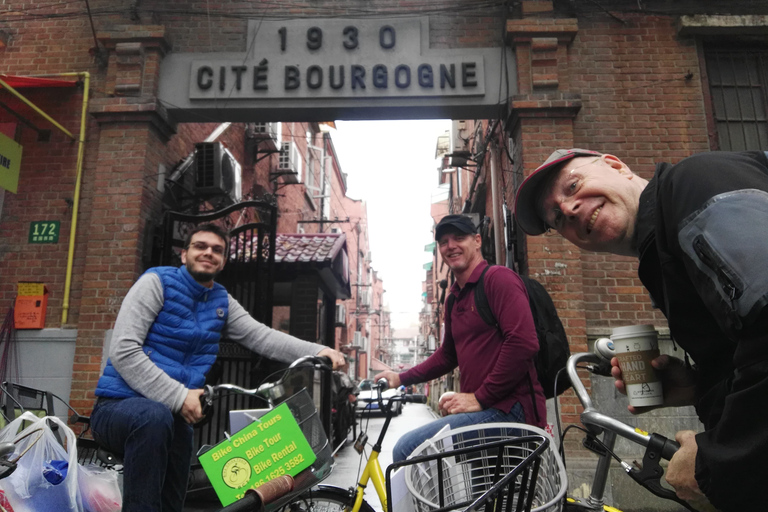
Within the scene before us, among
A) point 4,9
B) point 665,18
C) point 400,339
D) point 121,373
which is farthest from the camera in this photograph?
point 400,339

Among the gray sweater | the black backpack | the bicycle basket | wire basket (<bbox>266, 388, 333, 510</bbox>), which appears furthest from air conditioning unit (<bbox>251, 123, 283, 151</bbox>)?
the bicycle basket

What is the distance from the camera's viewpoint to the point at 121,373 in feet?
8.59

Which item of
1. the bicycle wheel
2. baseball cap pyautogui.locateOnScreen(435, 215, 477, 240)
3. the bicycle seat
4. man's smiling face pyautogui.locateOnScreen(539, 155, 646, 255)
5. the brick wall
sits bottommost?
the bicycle wheel

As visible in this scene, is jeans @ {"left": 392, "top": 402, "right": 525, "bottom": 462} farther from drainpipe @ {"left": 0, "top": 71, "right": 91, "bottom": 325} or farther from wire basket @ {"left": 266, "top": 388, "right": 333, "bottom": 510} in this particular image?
drainpipe @ {"left": 0, "top": 71, "right": 91, "bottom": 325}

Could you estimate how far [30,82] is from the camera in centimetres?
616

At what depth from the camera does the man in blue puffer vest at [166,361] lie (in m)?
2.46

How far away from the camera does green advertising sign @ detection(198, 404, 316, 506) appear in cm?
211

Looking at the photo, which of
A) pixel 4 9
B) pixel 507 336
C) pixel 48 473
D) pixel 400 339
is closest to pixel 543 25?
pixel 507 336

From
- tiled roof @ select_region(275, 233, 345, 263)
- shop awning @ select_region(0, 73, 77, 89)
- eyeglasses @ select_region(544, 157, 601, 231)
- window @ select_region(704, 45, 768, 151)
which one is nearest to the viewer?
eyeglasses @ select_region(544, 157, 601, 231)

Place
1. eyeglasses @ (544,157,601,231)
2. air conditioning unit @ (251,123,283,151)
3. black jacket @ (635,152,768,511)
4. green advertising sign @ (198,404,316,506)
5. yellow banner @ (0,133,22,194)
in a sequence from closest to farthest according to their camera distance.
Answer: black jacket @ (635,152,768,511)
eyeglasses @ (544,157,601,231)
green advertising sign @ (198,404,316,506)
yellow banner @ (0,133,22,194)
air conditioning unit @ (251,123,283,151)

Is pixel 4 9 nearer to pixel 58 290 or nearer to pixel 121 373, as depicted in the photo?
pixel 58 290

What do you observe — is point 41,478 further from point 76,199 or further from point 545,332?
point 76,199

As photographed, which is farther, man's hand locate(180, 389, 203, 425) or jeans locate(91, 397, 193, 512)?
man's hand locate(180, 389, 203, 425)

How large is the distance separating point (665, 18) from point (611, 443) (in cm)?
662
